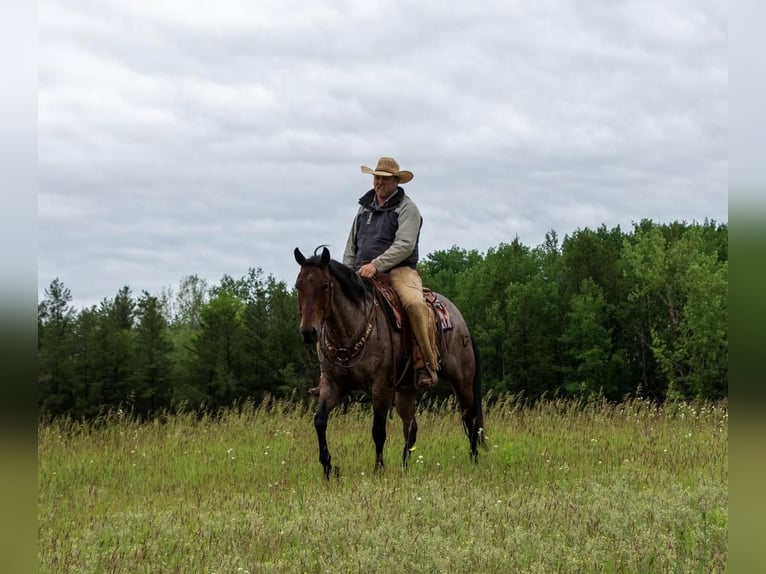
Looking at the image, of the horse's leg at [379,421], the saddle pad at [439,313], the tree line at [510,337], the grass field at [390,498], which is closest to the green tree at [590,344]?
the tree line at [510,337]

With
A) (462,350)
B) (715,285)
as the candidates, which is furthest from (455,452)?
(715,285)

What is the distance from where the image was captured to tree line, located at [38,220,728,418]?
62.6 m

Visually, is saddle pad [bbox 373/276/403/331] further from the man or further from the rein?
the rein

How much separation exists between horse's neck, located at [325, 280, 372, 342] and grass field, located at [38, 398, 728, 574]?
1.65m

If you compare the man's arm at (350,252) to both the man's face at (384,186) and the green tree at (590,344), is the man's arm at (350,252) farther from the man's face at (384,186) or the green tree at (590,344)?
the green tree at (590,344)

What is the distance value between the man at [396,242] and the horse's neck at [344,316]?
58cm

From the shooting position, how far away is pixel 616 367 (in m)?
71.2

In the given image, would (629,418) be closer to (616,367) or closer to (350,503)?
(350,503)

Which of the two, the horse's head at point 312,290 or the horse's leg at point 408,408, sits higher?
the horse's head at point 312,290

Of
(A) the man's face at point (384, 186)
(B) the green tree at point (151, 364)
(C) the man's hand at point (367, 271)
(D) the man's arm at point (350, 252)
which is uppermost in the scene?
(A) the man's face at point (384, 186)

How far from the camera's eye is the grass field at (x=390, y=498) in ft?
19.9

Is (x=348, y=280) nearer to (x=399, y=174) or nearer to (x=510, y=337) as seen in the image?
(x=399, y=174)

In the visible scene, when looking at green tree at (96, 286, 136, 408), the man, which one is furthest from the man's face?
green tree at (96, 286, 136, 408)

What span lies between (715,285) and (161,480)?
58627 mm
